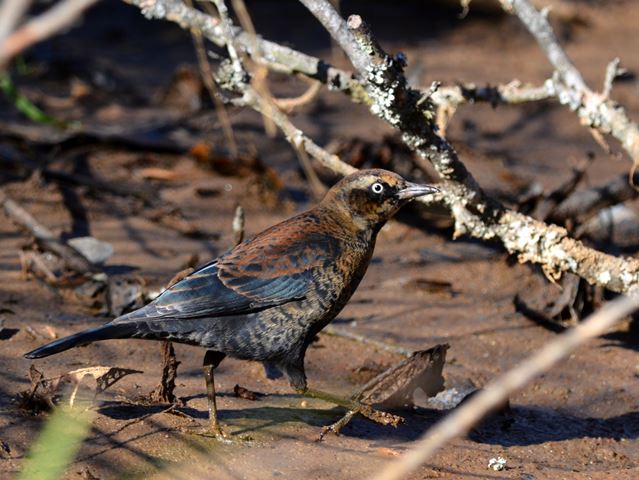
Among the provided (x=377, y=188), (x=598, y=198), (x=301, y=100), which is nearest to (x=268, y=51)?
(x=301, y=100)

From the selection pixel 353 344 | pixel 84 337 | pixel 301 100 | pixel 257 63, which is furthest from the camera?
pixel 301 100

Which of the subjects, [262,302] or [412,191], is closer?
[262,302]

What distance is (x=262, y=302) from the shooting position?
14.5 ft

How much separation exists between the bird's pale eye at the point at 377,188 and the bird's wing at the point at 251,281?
1.25 ft

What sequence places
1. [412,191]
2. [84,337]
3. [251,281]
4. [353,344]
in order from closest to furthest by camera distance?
[84,337]
[251,281]
[412,191]
[353,344]

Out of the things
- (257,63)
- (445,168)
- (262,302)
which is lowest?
(262,302)

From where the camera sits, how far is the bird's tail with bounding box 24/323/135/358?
3953mm

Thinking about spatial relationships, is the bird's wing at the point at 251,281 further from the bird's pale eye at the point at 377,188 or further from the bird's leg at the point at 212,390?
the bird's pale eye at the point at 377,188

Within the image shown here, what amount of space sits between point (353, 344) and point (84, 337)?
6.32 ft

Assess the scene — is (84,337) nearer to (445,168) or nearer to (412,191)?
(412,191)

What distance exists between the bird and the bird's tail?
0.03 ft

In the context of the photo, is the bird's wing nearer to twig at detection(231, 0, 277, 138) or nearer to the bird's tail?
the bird's tail

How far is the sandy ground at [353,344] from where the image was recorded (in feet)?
13.3

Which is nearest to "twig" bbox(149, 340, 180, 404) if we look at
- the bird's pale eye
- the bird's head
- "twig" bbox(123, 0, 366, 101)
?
the bird's head
